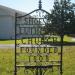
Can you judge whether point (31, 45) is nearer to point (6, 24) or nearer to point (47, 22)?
point (47, 22)

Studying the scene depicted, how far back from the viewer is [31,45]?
9.88 m

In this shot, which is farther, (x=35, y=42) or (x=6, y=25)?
(x=6, y=25)

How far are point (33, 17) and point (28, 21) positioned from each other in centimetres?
23

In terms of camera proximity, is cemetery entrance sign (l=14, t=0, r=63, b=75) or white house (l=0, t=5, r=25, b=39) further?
white house (l=0, t=5, r=25, b=39)

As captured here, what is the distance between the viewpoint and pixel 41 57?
980cm

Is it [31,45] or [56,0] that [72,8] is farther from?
[31,45]

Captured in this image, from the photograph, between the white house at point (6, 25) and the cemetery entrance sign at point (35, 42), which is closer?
the cemetery entrance sign at point (35, 42)

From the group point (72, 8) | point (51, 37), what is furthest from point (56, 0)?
point (51, 37)

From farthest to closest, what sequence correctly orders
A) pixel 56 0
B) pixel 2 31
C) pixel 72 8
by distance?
pixel 2 31 < pixel 72 8 < pixel 56 0

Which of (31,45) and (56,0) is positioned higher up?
(56,0)

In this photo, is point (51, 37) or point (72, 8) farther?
point (72, 8)

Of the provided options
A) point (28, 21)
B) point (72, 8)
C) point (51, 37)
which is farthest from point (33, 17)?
point (72, 8)

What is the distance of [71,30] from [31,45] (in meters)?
35.1

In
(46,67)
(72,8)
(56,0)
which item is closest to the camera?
(46,67)
